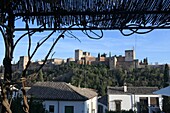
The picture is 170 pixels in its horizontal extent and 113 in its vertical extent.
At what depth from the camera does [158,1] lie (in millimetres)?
1205

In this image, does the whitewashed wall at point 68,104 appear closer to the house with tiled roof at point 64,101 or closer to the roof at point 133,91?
the house with tiled roof at point 64,101

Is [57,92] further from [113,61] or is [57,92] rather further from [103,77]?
[113,61]

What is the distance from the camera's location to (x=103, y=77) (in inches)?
1259

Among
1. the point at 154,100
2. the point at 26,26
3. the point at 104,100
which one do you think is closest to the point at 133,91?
the point at 154,100

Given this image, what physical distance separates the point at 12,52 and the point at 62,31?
0.30 metres

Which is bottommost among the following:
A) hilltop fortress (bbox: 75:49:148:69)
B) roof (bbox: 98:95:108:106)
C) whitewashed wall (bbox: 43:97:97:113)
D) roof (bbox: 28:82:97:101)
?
roof (bbox: 98:95:108:106)

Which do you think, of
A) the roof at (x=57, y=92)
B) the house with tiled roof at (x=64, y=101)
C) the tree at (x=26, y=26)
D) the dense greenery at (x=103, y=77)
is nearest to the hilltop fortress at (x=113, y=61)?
the dense greenery at (x=103, y=77)

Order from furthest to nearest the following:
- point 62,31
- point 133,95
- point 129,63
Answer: point 129,63, point 133,95, point 62,31

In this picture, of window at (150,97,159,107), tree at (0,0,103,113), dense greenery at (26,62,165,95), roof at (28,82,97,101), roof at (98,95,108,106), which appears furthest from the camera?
dense greenery at (26,62,165,95)

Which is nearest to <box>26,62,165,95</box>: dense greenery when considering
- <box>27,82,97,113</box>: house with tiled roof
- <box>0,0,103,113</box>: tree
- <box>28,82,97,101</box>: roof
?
<box>28,82,97,101</box>: roof

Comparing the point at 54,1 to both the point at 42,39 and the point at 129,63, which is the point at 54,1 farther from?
the point at 129,63

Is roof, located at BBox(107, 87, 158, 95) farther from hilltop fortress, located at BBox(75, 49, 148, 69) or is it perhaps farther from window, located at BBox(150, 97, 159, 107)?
hilltop fortress, located at BBox(75, 49, 148, 69)

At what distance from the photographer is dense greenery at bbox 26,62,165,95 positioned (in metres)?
29.8

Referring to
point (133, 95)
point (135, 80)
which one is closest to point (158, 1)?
point (133, 95)
